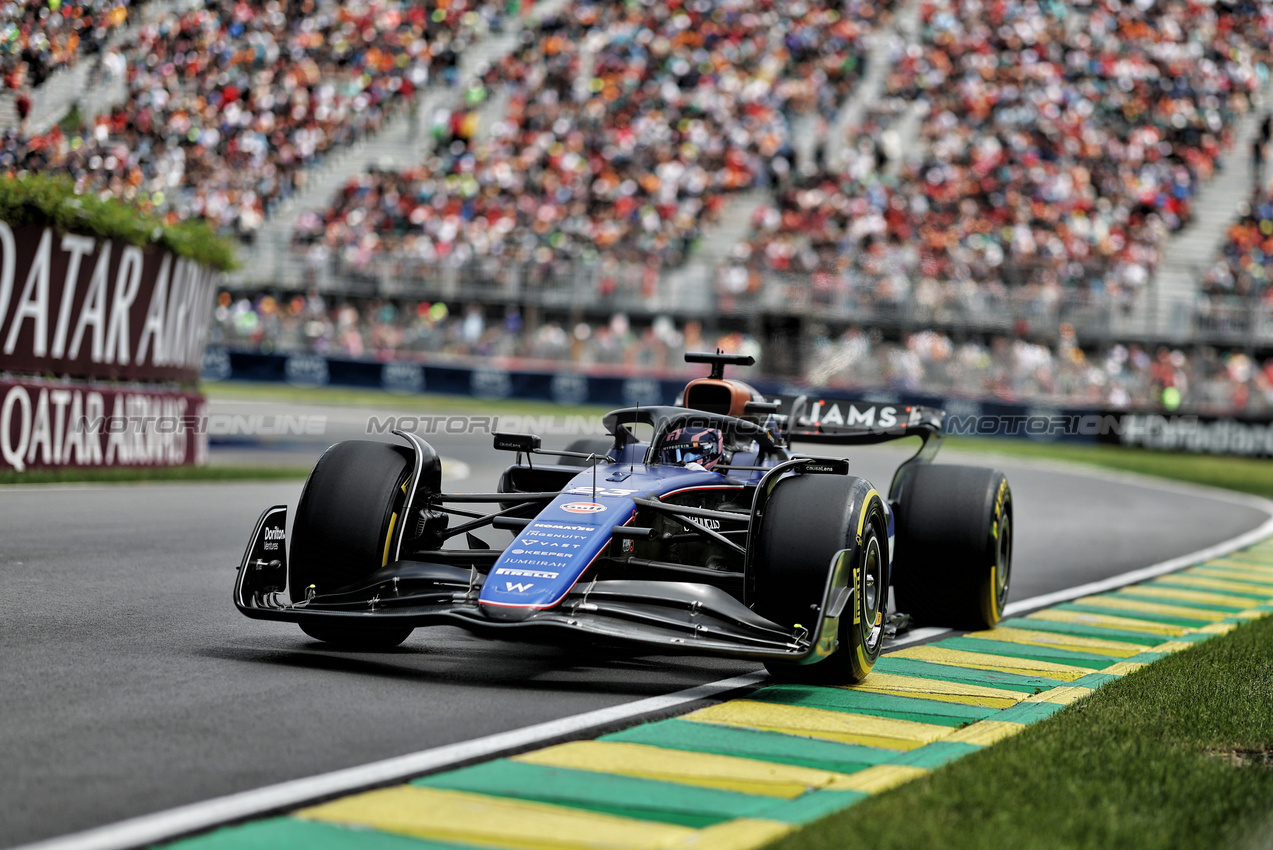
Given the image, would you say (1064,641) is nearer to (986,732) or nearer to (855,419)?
(855,419)

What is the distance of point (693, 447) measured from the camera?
7395 mm

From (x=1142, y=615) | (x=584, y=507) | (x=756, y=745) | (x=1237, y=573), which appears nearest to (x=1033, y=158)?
(x=1237, y=573)

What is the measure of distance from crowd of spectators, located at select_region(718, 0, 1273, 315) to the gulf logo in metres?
20.9

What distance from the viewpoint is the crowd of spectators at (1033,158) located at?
1083 inches

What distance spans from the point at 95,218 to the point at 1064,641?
9.81 meters

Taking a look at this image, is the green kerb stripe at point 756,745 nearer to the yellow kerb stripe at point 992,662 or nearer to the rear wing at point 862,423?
the yellow kerb stripe at point 992,662

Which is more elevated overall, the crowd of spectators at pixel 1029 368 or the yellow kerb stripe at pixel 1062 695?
the crowd of spectators at pixel 1029 368

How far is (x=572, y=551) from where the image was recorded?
5.97 metres

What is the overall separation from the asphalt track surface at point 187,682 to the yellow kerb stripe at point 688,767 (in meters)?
0.34

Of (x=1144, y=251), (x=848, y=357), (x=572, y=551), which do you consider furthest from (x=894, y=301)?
(x=572, y=551)

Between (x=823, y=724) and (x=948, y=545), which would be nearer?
(x=823, y=724)

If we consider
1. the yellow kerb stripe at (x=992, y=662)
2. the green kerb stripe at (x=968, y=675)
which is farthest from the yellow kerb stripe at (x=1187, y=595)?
the green kerb stripe at (x=968, y=675)

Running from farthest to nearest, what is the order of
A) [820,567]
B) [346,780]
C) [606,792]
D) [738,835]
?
[820,567], [606,792], [346,780], [738,835]

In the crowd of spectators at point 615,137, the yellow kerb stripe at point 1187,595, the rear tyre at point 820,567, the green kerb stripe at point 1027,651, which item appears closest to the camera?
the rear tyre at point 820,567
